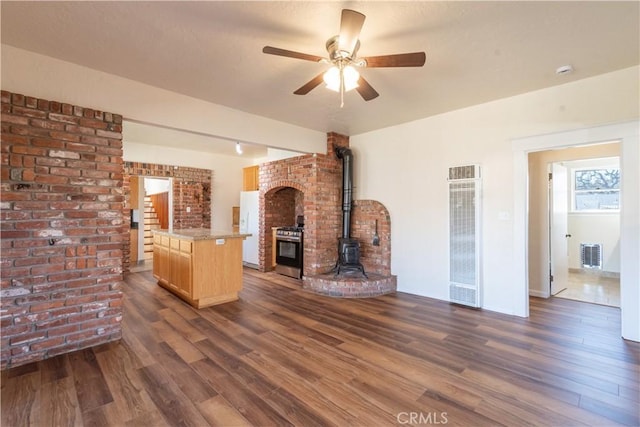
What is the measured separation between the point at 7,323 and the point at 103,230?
967 mm

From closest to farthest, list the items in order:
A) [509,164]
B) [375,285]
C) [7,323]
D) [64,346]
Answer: [7,323] < [64,346] < [509,164] < [375,285]

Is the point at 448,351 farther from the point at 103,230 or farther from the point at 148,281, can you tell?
the point at 148,281

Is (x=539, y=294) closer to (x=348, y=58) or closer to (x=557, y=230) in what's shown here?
(x=557, y=230)

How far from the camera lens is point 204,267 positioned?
391cm

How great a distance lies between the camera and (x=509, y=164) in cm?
366

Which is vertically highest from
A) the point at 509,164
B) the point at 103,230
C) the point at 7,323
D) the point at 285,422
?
the point at 509,164

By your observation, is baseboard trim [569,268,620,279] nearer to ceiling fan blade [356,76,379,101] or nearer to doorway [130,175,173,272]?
ceiling fan blade [356,76,379,101]

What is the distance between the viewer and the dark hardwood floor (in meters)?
1.86

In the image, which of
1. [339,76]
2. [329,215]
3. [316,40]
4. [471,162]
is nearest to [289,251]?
[329,215]

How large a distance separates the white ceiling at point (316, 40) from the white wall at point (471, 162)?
0.25 meters

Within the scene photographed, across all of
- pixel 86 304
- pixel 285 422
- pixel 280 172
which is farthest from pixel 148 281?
pixel 285 422

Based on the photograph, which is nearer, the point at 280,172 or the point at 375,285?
the point at 375,285

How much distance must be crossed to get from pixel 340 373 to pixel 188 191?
233 inches

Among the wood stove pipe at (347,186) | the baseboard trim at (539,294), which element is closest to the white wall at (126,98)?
the wood stove pipe at (347,186)
